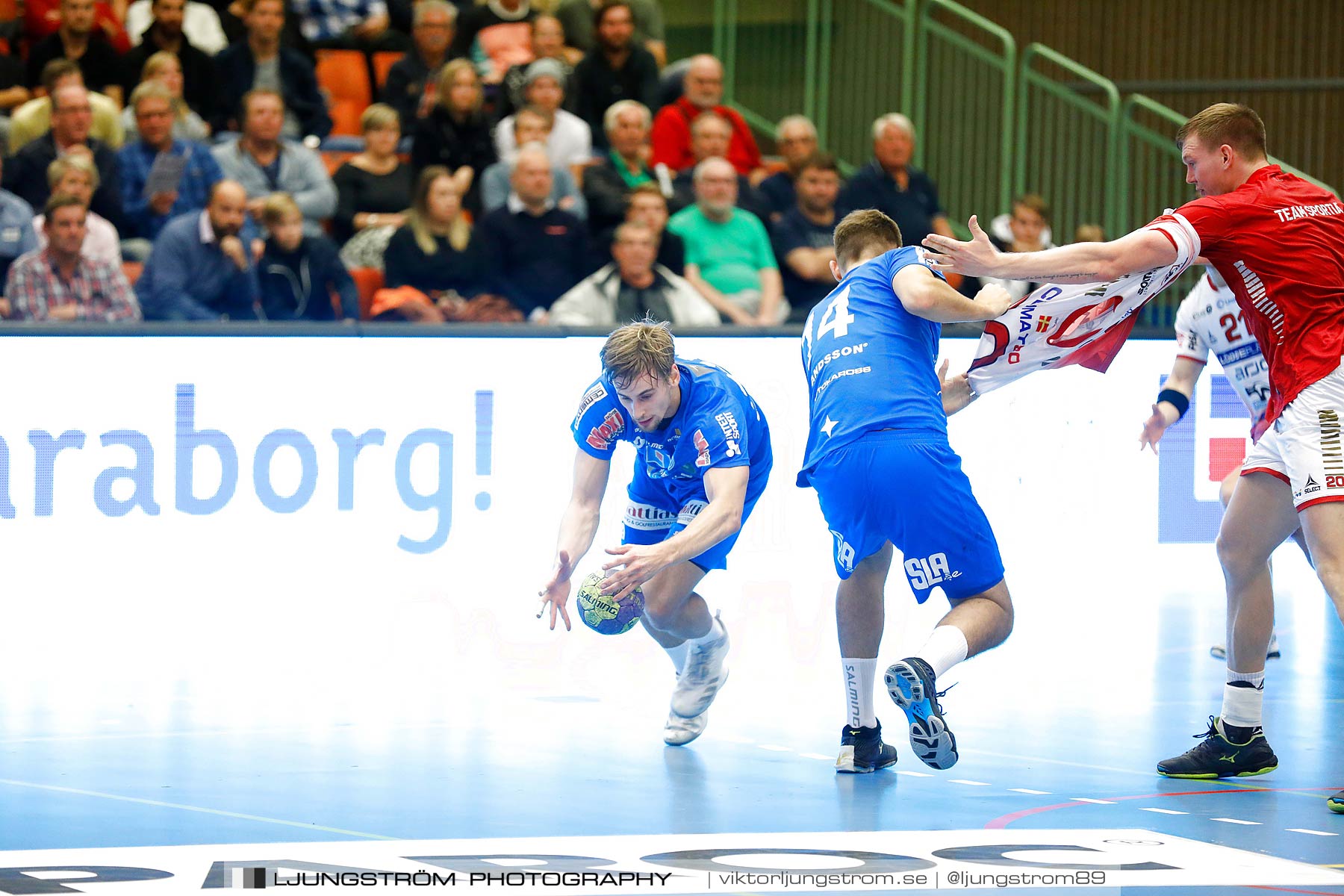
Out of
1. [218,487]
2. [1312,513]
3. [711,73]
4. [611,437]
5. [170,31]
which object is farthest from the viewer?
[711,73]

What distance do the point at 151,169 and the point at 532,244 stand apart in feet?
8.10

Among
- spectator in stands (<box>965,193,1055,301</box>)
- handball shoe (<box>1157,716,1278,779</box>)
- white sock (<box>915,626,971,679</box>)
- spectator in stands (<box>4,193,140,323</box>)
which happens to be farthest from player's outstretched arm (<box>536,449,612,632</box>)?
spectator in stands (<box>965,193,1055,301</box>)

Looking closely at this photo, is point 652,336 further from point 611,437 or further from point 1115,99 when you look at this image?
point 1115,99

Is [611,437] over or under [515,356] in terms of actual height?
under

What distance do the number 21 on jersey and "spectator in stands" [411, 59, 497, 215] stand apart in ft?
21.3

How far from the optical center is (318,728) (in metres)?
6.18

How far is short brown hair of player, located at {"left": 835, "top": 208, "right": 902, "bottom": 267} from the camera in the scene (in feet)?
19.4

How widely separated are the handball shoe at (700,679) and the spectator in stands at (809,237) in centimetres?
593

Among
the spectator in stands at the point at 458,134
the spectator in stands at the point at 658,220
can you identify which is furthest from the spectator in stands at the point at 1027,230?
the spectator in stands at the point at 458,134

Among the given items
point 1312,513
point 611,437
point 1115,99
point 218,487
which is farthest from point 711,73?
point 1312,513

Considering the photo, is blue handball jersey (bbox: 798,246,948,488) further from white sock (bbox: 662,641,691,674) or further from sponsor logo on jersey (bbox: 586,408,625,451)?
white sock (bbox: 662,641,691,674)

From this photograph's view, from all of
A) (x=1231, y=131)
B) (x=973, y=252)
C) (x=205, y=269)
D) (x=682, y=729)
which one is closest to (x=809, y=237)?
(x=205, y=269)

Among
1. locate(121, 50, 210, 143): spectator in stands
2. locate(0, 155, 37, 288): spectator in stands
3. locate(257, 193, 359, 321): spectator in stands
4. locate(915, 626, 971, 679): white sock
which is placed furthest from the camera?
locate(121, 50, 210, 143): spectator in stands

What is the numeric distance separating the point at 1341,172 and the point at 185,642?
1330 cm
